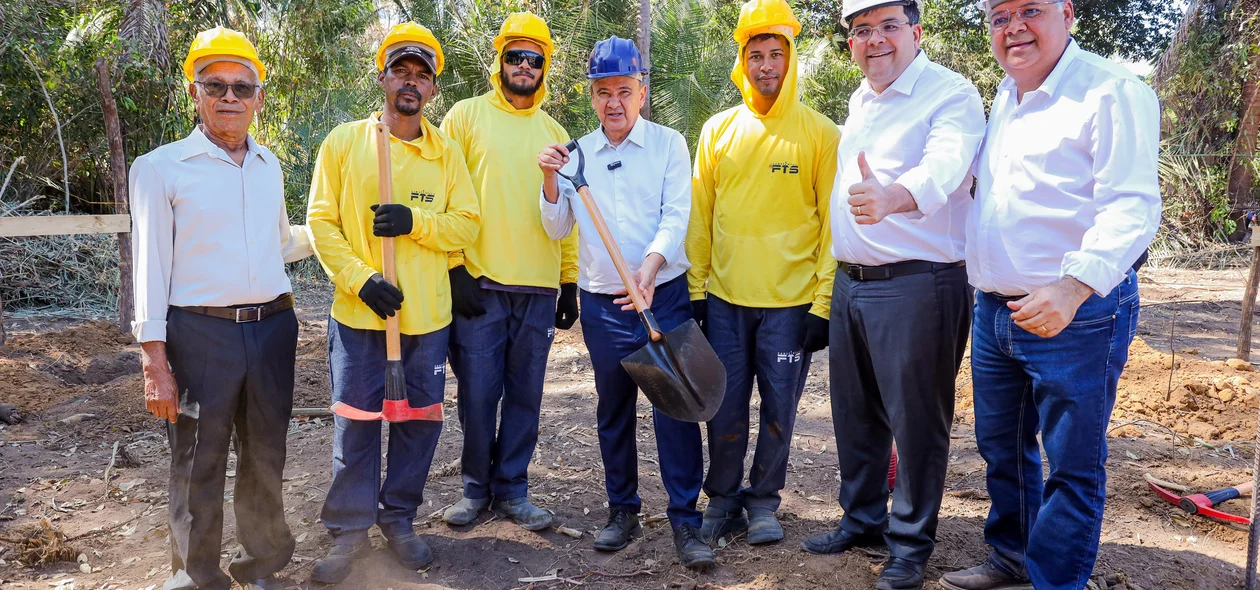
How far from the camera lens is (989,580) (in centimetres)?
332

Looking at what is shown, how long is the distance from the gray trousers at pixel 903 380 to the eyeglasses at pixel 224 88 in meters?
2.36

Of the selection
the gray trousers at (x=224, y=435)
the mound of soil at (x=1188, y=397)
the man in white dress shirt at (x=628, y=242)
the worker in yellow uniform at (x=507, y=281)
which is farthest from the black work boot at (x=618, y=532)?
the mound of soil at (x=1188, y=397)

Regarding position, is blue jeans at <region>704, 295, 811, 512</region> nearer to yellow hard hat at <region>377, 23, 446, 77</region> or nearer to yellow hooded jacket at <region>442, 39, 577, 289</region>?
yellow hooded jacket at <region>442, 39, 577, 289</region>

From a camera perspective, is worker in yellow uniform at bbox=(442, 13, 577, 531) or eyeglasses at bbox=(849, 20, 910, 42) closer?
eyeglasses at bbox=(849, 20, 910, 42)

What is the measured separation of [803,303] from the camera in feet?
12.1

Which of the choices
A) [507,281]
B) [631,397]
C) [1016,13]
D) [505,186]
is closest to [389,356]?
[507,281]

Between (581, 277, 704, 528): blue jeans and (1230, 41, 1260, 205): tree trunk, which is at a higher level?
(1230, 41, 1260, 205): tree trunk

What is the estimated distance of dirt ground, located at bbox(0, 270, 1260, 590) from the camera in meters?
3.62

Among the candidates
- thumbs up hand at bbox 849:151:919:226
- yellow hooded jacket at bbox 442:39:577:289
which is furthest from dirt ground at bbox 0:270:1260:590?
thumbs up hand at bbox 849:151:919:226

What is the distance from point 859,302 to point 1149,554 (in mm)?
1803

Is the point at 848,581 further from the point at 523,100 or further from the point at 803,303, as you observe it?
the point at 523,100

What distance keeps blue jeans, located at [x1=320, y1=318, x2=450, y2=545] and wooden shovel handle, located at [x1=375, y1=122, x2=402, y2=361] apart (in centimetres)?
14

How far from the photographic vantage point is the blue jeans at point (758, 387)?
3693 mm

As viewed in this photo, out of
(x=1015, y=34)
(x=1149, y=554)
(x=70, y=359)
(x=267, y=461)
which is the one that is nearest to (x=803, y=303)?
(x=1015, y=34)
